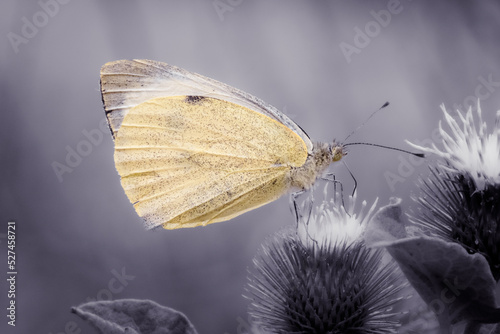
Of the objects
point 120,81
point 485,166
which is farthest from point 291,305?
point 120,81

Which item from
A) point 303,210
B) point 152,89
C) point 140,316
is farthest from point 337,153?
point 140,316

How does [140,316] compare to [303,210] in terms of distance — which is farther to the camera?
[303,210]

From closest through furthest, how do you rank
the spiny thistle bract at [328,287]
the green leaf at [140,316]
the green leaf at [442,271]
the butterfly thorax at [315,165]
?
the green leaf at [442,271], the green leaf at [140,316], the spiny thistle bract at [328,287], the butterfly thorax at [315,165]

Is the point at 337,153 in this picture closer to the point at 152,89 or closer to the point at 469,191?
the point at 469,191

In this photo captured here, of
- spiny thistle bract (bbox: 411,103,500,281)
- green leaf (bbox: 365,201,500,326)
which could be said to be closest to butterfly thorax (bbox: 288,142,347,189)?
spiny thistle bract (bbox: 411,103,500,281)

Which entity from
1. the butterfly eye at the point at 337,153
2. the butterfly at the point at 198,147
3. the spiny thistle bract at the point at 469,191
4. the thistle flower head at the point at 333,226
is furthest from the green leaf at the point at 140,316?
the butterfly eye at the point at 337,153

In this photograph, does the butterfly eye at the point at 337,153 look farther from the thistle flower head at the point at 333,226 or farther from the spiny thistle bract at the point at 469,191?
the spiny thistle bract at the point at 469,191

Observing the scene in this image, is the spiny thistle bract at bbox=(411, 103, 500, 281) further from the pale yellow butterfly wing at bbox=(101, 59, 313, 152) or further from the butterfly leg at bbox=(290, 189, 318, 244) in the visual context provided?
the pale yellow butterfly wing at bbox=(101, 59, 313, 152)
